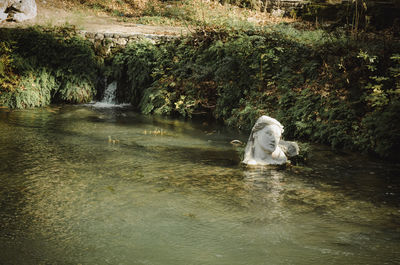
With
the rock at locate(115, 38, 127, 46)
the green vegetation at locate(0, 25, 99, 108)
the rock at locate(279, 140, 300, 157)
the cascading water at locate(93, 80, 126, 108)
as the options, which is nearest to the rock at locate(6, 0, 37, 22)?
the green vegetation at locate(0, 25, 99, 108)

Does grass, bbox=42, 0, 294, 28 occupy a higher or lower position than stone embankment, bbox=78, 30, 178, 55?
higher

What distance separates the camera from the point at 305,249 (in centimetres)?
496

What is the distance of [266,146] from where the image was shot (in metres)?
8.31

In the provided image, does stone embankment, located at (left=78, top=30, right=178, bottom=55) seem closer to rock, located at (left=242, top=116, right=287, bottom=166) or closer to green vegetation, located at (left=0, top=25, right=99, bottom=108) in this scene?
green vegetation, located at (left=0, top=25, right=99, bottom=108)

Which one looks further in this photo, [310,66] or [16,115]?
[16,115]

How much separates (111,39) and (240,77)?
692 cm

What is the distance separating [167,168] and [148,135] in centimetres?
335

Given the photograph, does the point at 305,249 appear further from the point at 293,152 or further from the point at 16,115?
the point at 16,115

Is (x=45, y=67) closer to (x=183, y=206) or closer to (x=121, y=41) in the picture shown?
(x=121, y=41)

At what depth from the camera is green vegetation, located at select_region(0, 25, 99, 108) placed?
15470 millimetres

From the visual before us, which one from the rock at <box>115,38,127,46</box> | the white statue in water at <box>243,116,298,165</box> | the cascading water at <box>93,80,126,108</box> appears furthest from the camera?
the rock at <box>115,38,127,46</box>

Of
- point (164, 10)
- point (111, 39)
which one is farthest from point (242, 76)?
point (164, 10)

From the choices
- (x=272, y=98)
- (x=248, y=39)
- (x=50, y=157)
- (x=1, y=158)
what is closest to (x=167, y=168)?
(x=50, y=157)

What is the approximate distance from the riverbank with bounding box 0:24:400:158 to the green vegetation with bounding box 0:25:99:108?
4 cm
